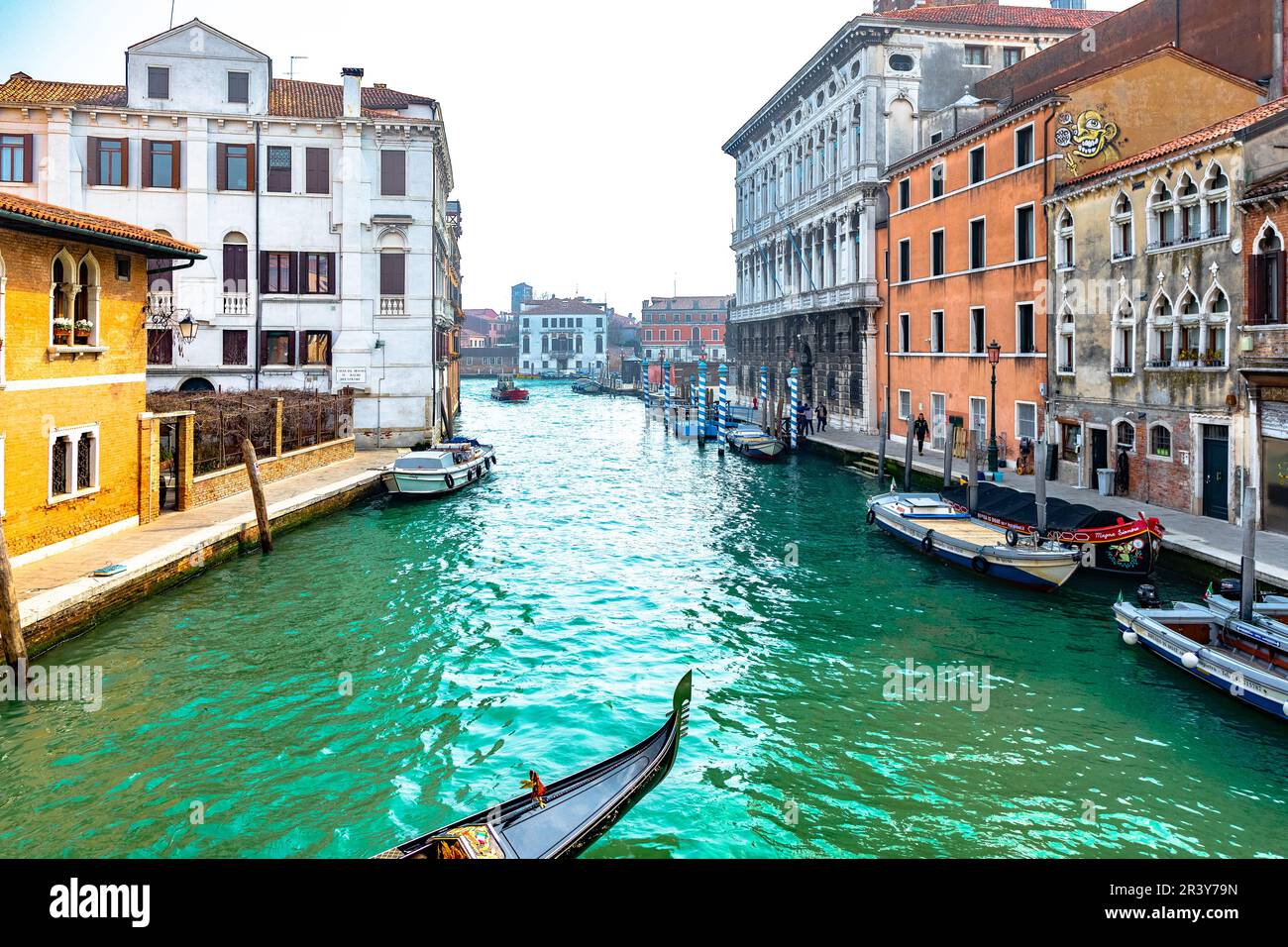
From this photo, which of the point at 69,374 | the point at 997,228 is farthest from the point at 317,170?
the point at 997,228

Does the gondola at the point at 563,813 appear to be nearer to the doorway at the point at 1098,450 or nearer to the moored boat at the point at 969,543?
the moored boat at the point at 969,543

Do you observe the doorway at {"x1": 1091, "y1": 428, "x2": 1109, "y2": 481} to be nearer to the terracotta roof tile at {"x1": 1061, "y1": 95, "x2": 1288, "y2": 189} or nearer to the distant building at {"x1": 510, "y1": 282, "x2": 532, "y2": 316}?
the terracotta roof tile at {"x1": 1061, "y1": 95, "x2": 1288, "y2": 189}

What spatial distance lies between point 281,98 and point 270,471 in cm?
1512

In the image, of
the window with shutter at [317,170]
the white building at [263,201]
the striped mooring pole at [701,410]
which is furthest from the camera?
the striped mooring pole at [701,410]

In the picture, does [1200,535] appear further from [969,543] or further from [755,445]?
[755,445]

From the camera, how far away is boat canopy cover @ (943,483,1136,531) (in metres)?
16.0

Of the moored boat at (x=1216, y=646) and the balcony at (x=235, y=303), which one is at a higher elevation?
the balcony at (x=235, y=303)

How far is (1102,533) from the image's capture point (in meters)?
15.7

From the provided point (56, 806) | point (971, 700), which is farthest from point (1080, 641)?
Answer: point (56, 806)

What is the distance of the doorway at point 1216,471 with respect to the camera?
17266mm

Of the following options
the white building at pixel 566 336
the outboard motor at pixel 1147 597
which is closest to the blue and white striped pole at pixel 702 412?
the outboard motor at pixel 1147 597

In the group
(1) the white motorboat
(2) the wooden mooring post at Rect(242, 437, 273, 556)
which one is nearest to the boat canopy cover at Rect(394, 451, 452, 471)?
(1) the white motorboat

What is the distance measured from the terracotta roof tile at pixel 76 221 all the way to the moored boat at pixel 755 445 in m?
21.3
